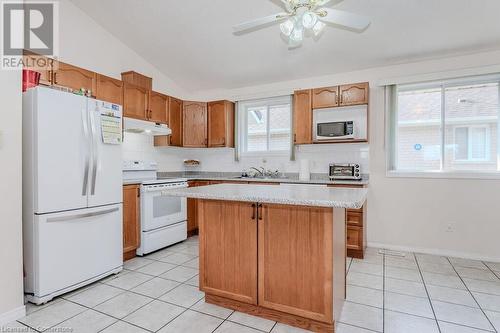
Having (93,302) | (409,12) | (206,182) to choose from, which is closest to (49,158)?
(93,302)

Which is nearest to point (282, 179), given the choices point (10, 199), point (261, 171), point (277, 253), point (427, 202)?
point (261, 171)

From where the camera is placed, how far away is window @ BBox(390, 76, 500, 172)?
Answer: 339 centimetres

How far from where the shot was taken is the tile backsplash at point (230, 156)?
401 cm

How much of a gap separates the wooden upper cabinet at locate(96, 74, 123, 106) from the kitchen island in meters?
2.14

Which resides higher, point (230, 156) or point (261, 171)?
point (230, 156)

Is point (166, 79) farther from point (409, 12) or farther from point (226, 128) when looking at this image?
point (409, 12)

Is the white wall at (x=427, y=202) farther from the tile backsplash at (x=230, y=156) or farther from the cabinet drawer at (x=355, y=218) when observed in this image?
the cabinet drawer at (x=355, y=218)

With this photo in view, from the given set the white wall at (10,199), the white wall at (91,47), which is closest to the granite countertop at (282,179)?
the white wall at (91,47)

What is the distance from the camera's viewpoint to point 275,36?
3.52m

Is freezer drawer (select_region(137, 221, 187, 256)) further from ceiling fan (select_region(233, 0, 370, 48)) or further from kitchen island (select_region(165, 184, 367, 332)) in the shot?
ceiling fan (select_region(233, 0, 370, 48))

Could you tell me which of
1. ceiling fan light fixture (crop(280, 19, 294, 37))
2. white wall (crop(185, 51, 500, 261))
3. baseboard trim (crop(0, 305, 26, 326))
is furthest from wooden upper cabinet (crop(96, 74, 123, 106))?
white wall (crop(185, 51, 500, 261))

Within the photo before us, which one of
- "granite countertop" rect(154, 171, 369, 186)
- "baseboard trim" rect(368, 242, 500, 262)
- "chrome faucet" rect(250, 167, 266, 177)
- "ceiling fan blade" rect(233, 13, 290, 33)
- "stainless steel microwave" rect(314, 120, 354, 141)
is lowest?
"baseboard trim" rect(368, 242, 500, 262)

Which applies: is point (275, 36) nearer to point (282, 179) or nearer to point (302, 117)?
point (302, 117)

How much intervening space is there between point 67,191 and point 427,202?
4.19 m
